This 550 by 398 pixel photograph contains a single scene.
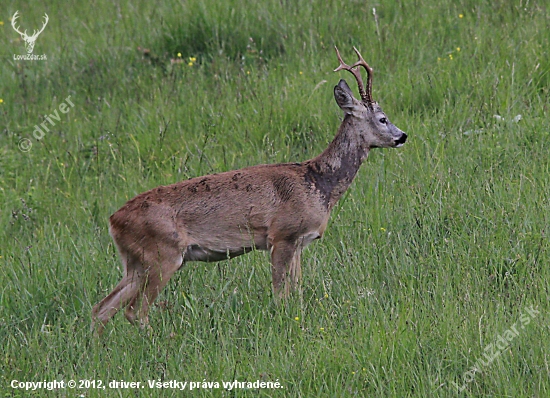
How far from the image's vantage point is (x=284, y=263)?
5988mm

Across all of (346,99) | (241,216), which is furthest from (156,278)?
(346,99)

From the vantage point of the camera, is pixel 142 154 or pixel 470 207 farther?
pixel 142 154

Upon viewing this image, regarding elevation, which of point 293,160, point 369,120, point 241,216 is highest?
point 369,120

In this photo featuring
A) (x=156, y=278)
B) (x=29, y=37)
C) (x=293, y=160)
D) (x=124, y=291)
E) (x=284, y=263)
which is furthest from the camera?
(x=29, y=37)

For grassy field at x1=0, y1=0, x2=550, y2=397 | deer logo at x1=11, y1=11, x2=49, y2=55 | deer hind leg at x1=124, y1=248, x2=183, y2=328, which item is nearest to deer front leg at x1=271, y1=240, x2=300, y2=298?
grassy field at x1=0, y1=0, x2=550, y2=397

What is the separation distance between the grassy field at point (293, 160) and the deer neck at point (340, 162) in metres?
0.37

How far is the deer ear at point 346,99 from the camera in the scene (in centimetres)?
625

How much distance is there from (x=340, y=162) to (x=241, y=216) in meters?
0.85

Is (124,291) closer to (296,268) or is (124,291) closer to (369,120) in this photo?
(296,268)

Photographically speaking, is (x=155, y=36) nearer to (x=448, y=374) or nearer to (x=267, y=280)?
(x=267, y=280)

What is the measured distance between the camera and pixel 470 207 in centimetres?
638

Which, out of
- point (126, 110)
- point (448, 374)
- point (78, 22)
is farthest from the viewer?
point (78, 22)

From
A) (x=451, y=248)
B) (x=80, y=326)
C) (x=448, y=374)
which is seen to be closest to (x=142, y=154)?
(x=80, y=326)

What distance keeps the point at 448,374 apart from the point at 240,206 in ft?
6.42
